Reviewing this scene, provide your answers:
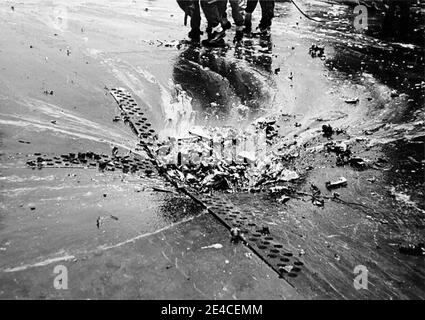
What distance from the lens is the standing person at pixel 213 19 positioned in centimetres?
743

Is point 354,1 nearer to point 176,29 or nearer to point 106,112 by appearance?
point 176,29

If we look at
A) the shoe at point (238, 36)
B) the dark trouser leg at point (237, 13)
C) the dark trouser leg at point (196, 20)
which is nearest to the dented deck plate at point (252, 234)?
the dark trouser leg at point (196, 20)

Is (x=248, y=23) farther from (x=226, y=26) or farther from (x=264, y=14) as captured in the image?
(x=226, y=26)

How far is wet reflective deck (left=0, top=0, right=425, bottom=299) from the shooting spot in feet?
7.84

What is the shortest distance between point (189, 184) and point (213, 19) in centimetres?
544

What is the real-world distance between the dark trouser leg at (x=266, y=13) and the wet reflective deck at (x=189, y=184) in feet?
6.05

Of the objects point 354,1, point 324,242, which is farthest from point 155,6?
point 324,242

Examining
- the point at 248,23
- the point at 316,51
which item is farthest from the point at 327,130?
the point at 248,23

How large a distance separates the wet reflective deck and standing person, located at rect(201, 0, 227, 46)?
1.63 ft

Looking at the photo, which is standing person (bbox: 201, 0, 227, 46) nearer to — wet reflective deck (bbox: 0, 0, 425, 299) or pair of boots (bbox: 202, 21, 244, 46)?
pair of boots (bbox: 202, 21, 244, 46)

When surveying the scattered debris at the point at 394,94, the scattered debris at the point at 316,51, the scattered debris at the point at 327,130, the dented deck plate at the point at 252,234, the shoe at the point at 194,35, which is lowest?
the dented deck plate at the point at 252,234

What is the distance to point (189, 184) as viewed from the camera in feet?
11.2

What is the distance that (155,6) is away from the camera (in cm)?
998

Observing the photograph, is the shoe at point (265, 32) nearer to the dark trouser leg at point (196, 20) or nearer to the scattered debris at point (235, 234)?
the dark trouser leg at point (196, 20)
